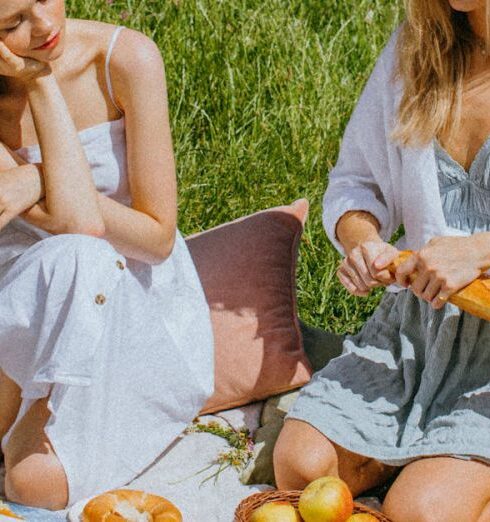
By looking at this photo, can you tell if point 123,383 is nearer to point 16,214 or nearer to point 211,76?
point 16,214

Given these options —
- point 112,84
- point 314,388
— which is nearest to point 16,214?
point 112,84

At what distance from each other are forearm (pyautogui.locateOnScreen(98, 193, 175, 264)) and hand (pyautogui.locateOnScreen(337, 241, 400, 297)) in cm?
46

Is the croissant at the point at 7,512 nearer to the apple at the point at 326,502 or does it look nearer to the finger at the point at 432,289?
the apple at the point at 326,502

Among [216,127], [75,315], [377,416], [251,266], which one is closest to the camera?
[75,315]

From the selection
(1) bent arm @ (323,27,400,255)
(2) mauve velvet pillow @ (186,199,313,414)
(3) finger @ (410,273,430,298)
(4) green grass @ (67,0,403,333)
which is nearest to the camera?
(3) finger @ (410,273,430,298)

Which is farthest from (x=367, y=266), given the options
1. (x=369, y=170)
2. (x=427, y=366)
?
(x=369, y=170)

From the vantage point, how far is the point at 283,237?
11.8ft

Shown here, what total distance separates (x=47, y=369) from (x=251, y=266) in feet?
2.98

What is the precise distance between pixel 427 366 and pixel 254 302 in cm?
72

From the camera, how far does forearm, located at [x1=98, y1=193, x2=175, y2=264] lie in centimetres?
292

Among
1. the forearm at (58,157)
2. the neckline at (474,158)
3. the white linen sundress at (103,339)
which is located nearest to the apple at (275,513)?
the white linen sundress at (103,339)

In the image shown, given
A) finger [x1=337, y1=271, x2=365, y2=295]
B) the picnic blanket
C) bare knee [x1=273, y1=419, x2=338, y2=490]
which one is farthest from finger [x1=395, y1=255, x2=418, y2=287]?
the picnic blanket

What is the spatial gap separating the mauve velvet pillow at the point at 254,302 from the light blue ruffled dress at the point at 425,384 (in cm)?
32

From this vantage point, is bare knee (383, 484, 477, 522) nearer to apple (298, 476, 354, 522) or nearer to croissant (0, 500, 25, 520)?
apple (298, 476, 354, 522)
